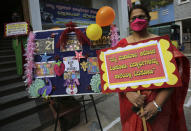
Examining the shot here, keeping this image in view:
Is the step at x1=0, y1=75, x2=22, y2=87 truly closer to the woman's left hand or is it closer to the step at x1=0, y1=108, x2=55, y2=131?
the step at x1=0, y1=108, x2=55, y2=131

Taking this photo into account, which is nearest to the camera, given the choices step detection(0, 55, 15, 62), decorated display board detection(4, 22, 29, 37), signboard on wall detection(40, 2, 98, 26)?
decorated display board detection(4, 22, 29, 37)

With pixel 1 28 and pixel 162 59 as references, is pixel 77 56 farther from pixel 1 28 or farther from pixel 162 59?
pixel 1 28

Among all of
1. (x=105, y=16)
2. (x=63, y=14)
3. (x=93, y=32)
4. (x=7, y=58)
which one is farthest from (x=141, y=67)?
(x=63, y=14)

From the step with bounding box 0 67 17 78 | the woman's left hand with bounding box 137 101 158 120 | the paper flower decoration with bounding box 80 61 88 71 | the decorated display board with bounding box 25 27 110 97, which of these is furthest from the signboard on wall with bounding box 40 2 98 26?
the woman's left hand with bounding box 137 101 158 120

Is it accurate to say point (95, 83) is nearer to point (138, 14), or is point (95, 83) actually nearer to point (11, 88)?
point (138, 14)

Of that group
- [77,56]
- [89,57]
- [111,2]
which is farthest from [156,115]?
[111,2]

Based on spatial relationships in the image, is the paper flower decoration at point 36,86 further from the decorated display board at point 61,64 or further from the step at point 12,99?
the step at point 12,99

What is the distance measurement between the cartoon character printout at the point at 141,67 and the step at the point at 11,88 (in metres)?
2.90

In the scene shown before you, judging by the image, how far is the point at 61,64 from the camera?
155cm

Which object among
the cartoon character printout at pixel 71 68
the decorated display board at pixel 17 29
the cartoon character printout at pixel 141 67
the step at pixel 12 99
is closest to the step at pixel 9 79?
the step at pixel 12 99

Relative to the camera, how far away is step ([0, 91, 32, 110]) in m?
2.57

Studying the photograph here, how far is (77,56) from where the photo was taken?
1.54 metres

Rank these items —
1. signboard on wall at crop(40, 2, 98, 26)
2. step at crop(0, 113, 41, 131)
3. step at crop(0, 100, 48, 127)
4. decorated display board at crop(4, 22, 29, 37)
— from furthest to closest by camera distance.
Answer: signboard on wall at crop(40, 2, 98, 26)
decorated display board at crop(4, 22, 29, 37)
step at crop(0, 100, 48, 127)
step at crop(0, 113, 41, 131)

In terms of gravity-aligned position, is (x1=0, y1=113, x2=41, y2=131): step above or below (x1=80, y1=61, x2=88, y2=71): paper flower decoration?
below
